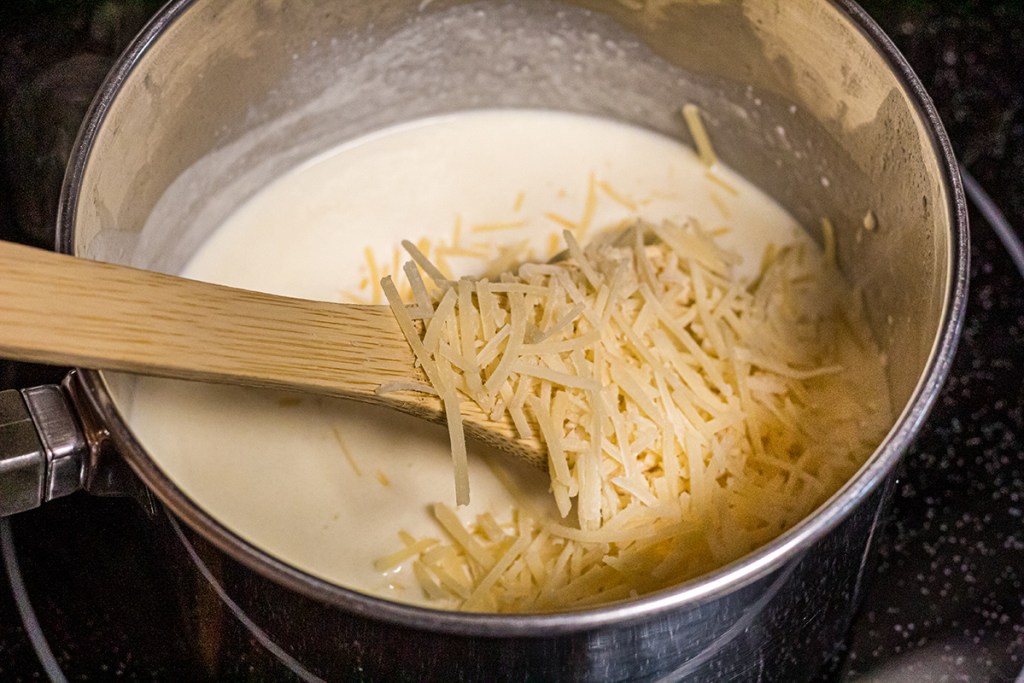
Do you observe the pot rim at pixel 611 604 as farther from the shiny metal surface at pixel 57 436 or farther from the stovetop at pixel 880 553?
the stovetop at pixel 880 553

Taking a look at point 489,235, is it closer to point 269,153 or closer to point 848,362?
A: point 269,153

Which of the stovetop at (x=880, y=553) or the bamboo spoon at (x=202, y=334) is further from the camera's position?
the stovetop at (x=880, y=553)

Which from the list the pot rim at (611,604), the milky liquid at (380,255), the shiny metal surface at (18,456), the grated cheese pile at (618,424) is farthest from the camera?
the milky liquid at (380,255)

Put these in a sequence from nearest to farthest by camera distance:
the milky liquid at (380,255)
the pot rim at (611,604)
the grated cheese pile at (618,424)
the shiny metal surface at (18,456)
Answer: the pot rim at (611,604) → the shiny metal surface at (18,456) → the grated cheese pile at (618,424) → the milky liquid at (380,255)

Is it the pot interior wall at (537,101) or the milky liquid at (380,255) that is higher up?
the pot interior wall at (537,101)

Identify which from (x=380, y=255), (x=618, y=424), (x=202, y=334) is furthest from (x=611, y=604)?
(x=380, y=255)

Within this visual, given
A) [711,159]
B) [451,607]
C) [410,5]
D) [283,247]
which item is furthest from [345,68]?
[451,607]

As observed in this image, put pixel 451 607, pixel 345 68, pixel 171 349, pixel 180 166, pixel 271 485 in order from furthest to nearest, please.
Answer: pixel 345 68, pixel 180 166, pixel 271 485, pixel 451 607, pixel 171 349

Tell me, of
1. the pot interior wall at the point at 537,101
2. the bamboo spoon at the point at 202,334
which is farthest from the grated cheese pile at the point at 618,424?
the pot interior wall at the point at 537,101
